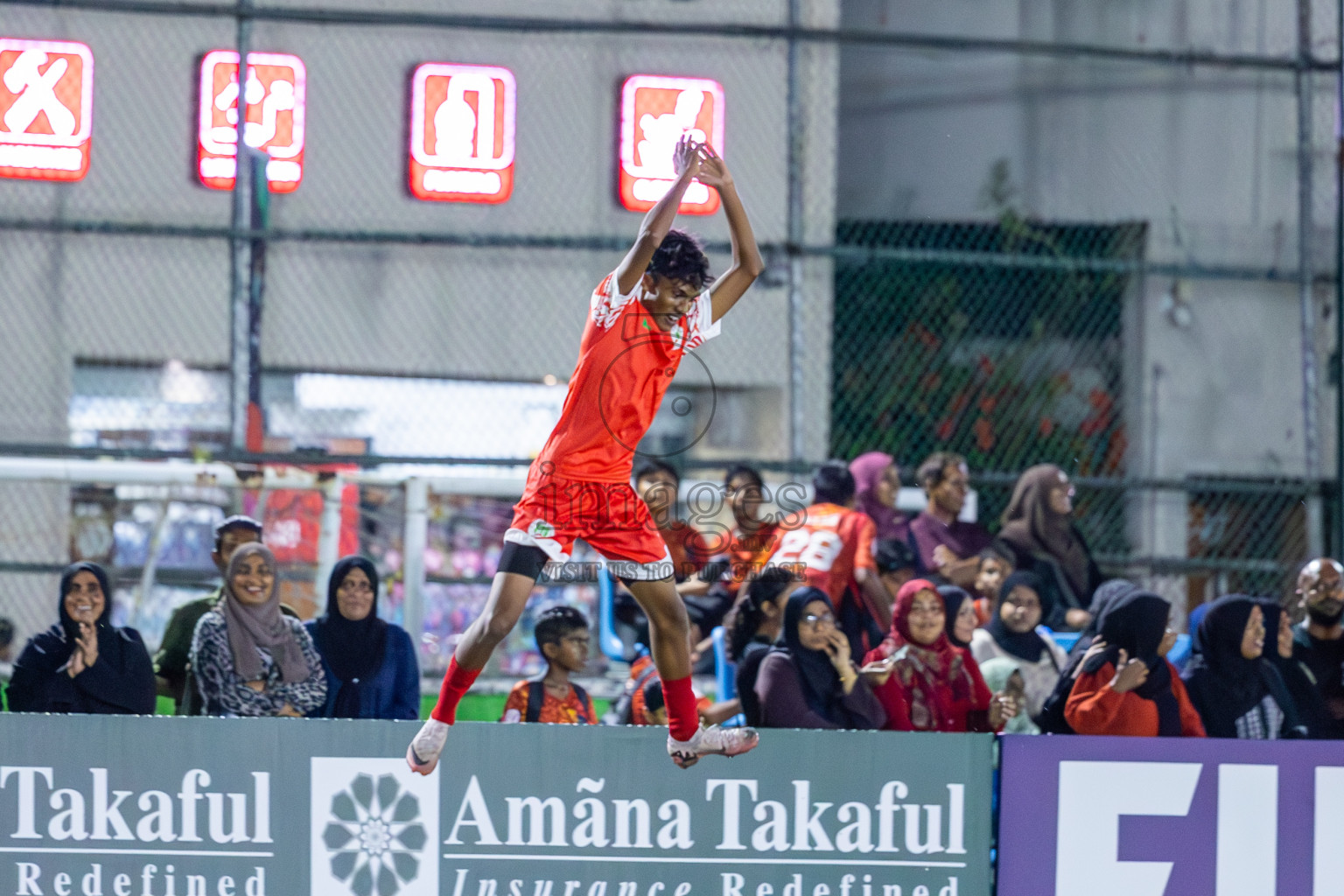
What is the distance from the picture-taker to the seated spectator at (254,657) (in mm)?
5633

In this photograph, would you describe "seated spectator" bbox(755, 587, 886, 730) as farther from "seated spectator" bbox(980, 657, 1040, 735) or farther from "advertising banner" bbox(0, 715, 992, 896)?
"seated spectator" bbox(980, 657, 1040, 735)

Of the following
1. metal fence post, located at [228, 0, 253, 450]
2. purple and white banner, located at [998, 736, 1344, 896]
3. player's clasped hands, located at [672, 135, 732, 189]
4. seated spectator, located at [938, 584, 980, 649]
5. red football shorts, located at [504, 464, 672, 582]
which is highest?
metal fence post, located at [228, 0, 253, 450]

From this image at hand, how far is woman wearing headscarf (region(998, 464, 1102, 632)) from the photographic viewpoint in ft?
24.4

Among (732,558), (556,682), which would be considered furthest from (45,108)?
(556,682)

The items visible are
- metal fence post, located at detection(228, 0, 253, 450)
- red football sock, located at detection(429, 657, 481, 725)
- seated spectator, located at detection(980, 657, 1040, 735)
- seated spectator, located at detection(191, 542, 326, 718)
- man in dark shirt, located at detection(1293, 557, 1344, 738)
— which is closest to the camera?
red football sock, located at detection(429, 657, 481, 725)

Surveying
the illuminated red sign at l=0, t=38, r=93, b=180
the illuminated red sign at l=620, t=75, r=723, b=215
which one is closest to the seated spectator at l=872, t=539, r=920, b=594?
the illuminated red sign at l=620, t=75, r=723, b=215

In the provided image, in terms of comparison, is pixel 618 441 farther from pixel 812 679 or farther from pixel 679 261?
pixel 812 679

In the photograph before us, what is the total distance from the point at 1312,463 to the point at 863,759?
500 cm

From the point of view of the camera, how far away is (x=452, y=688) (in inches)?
189

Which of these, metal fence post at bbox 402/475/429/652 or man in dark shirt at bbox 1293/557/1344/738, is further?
metal fence post at bbox 402/475/429/652

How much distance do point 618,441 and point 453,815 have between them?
141 centimetres

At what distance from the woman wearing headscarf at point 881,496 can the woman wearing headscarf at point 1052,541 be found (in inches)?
20.3

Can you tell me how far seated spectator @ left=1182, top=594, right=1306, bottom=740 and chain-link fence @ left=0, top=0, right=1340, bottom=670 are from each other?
248 cm

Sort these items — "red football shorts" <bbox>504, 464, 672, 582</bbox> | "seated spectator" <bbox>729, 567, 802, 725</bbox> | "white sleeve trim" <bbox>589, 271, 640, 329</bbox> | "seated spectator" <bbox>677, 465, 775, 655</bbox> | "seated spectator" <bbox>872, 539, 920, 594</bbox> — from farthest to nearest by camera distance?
1. "seated spectator" <bbox>872, 539, 920, 594</bbox>
2. "seated spectator" <bbox>677, 465, 775, 655</bbox>
3. "seated spectator" <bbox>729, 567, 802, 725</bbox>
4. "red football shorts" <bbox>504, 464, 672, 582</bbox>
5. "white sleeve trim" <bbox>589, 271, 640, 329</bbox>
